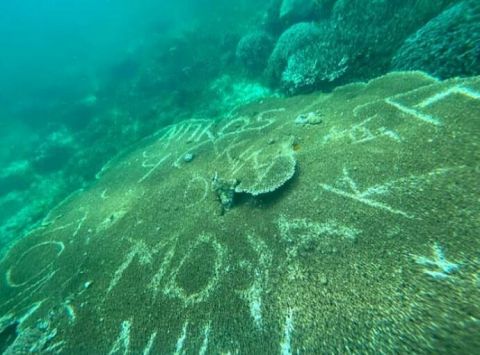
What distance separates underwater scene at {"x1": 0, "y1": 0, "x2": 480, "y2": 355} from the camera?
251 centimetres

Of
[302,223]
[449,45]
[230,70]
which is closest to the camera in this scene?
[302,223]

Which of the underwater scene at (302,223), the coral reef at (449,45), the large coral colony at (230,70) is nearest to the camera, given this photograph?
the underwater scene at (302,223)

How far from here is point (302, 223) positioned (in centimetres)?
348

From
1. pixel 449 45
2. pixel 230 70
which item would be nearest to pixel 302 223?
pixel 449 45

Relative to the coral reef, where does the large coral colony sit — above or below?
above

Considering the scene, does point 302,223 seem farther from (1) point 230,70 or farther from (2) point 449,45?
(1) point 230,70

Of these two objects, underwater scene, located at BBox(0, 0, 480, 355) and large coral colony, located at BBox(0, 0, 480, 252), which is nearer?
underwater scene, located at BBox(0, 0, 480, 355)

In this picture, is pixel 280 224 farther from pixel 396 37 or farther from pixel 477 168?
pixel 396 37

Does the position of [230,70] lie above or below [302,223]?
above

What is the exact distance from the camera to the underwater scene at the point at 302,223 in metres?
2.51

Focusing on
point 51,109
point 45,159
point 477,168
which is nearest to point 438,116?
point 477,168

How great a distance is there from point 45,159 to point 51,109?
31.6 feet

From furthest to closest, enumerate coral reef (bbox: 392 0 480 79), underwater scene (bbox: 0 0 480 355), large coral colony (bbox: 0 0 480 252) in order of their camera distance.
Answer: large coral colony (bbox: 0 0 480 252) < coral reef (bbox: 392 0 480 79) < underwater scene (bbox: 0 0 480 355)

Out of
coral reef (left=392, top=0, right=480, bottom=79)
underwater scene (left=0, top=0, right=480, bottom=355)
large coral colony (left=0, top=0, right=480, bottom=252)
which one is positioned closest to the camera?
underwater scene (left=0, top=0, right=480, bottom=355)
